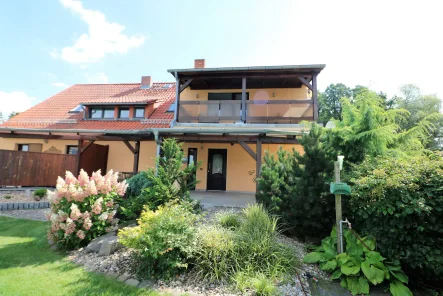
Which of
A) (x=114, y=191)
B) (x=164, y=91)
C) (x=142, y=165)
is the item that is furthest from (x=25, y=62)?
(x=114, y=191)

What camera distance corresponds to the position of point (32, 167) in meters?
9.39

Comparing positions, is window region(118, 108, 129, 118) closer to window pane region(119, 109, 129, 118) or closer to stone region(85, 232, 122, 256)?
window pane region(119, 109, 129, 118)

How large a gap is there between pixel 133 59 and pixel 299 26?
8.40 m

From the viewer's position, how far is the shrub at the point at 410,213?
2393mm

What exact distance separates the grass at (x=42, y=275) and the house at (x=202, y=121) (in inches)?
196

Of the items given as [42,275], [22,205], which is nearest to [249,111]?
[42,275]

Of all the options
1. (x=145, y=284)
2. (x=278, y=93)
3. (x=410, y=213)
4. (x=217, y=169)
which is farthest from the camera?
(x=278, y=93)

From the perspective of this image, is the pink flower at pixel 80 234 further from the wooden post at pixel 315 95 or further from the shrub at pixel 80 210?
the wooden post at pixel 315 95

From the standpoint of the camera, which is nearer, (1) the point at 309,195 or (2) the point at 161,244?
(2) the point at 161,244

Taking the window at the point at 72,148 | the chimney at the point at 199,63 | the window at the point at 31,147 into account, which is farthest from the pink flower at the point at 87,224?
the window at the point at 31,147

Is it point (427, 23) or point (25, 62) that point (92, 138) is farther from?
point (427, 23)

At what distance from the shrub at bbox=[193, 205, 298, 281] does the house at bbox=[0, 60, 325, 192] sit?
4229mm

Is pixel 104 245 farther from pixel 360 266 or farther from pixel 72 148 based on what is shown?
pixel 72 148

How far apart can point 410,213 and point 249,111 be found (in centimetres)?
786
